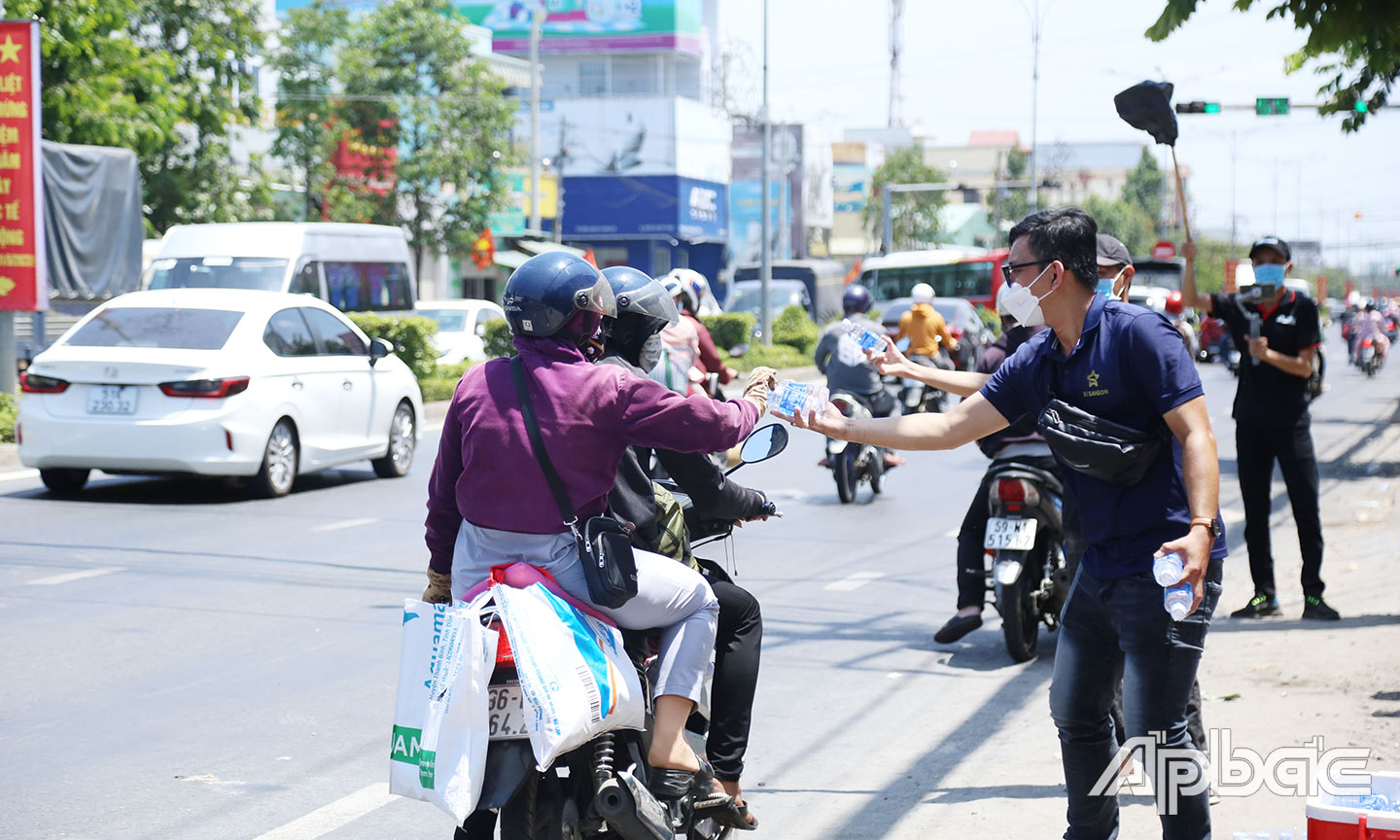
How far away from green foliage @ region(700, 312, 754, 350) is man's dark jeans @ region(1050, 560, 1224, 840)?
2817 centimetres

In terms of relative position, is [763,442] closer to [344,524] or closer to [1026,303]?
[1026,303]

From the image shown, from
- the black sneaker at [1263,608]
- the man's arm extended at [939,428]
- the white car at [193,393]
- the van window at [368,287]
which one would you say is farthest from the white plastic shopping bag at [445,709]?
the van window at [368,287]

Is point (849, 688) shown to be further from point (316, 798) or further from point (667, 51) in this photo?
point (667, 51)

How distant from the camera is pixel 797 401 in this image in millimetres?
4121

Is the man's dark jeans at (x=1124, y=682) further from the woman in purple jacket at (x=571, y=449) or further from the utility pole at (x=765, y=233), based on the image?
the utility pole at (x=765, y=233)

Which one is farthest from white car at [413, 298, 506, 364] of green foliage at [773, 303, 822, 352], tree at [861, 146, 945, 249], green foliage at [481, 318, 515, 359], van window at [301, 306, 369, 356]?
tree at [861, 146, 945, 249]

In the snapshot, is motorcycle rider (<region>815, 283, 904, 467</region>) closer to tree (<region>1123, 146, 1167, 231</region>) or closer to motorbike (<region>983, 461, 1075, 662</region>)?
motorbike (<region>983, 461, 1075, 662</region>)

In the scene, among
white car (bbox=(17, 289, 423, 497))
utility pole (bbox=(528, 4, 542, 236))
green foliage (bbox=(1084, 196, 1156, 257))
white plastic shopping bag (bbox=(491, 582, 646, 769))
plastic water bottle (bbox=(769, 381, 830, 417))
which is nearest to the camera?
white plastic shopping bag (bbox=(491, 582, 646, 769))

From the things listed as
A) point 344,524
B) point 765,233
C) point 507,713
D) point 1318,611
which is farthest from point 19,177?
point 765,233

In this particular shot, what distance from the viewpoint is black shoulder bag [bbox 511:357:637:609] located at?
377cm

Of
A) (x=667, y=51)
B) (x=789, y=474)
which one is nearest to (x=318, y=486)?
(x=789, y=474)

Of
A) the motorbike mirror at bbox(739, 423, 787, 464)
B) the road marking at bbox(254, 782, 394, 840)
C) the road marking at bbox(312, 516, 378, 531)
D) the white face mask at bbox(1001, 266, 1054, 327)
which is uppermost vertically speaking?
the white face mask at bbox(1001, 266, 1054, 327)

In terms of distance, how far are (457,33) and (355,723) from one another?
106ft

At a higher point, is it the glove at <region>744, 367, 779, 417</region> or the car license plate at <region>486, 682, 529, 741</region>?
the glove at <region>744, 367, 779, 417</region>
